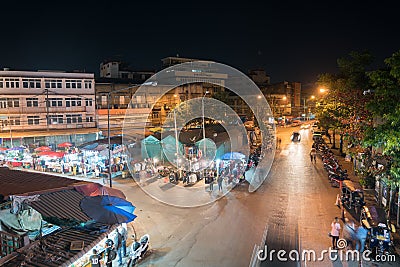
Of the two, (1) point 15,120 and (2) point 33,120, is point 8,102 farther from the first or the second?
(2) point 33,120

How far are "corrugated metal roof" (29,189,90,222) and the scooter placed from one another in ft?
6.89

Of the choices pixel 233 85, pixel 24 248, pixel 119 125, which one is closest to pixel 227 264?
Result: pixel 24 248

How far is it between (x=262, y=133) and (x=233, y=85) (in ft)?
61.5

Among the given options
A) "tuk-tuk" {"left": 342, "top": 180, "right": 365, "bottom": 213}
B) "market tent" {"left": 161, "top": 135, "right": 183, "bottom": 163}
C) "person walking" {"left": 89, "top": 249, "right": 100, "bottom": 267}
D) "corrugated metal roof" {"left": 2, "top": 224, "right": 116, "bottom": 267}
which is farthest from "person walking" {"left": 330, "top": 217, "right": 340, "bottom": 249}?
"market tent" {"left": 161, "top": 135, "right": 183, "bottom": 163}

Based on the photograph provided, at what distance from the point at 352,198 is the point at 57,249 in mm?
13124

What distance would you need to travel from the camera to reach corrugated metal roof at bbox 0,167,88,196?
10.1 meters

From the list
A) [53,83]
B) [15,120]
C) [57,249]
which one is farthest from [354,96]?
[15,120]

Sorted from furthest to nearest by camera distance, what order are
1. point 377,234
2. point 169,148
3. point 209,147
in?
point 209,147, point 169,148, point 377,234

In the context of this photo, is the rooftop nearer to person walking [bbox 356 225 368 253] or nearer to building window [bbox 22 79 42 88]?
person walking [bbox 356 225 368 253]

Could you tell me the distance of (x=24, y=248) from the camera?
7453 millimetres

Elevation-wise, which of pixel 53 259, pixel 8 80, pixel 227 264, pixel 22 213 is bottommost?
pixel 227 264

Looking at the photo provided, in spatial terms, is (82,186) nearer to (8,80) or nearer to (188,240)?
(188,240)

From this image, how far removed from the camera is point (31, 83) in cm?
3425

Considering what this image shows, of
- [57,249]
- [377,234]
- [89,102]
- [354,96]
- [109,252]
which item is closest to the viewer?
[57,249]
